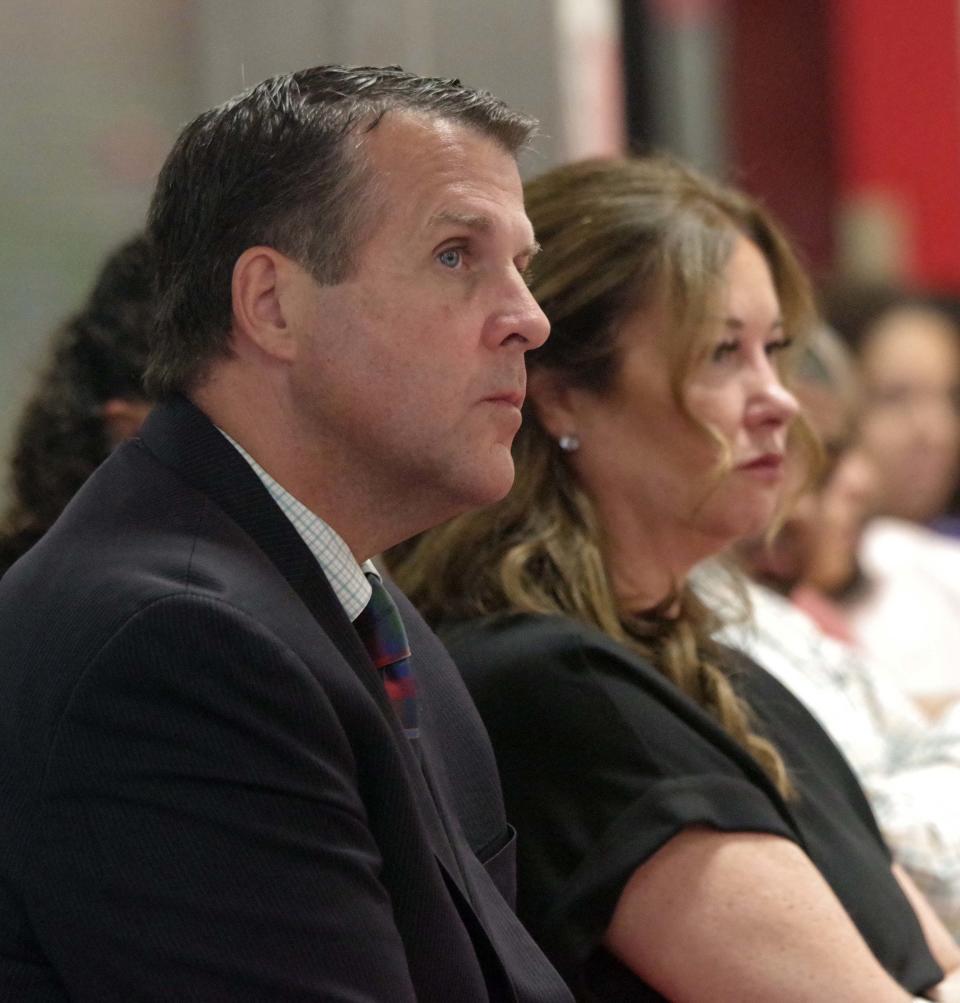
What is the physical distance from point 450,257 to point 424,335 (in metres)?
0.08

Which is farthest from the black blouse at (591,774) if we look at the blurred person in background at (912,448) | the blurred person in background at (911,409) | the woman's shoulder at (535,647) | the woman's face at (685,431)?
the blurred person in background at (911,409)

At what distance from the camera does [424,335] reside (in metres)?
1.40

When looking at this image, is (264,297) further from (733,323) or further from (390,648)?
(733,323)

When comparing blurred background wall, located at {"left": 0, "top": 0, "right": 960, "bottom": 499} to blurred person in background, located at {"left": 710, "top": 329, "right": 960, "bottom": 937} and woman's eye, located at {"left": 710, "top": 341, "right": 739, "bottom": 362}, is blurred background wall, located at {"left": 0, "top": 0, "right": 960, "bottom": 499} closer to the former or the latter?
woman's eye, located at {"left": 710, "top": 341, "right": 739, "bottom": 362}

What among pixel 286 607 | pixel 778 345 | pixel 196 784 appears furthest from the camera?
pixel 778 345

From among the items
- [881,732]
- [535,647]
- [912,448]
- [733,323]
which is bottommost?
[912,448]

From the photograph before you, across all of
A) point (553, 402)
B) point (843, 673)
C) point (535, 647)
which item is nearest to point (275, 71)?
point (553, 402)

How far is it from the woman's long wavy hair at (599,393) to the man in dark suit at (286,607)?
282 mm

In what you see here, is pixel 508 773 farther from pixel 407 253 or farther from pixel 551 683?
pixel 407 253

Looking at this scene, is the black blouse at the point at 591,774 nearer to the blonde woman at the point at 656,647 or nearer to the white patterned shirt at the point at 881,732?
the blonde woman at the point at 656,647

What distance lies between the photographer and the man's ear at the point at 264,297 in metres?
1.37

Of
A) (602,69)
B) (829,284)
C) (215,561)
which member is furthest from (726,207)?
(829,284)

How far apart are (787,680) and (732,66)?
404 centimetres

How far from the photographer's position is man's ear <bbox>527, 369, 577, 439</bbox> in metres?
1.97
